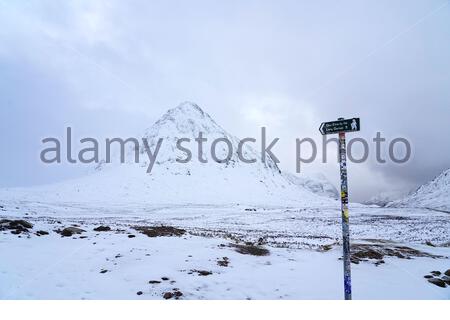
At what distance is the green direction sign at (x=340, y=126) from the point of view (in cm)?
731

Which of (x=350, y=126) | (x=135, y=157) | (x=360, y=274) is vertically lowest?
(x=360, y=274)

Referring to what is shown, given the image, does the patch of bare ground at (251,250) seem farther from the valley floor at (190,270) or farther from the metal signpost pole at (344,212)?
the metal signpost pole at (344,212)

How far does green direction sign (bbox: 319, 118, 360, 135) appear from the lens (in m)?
7.31

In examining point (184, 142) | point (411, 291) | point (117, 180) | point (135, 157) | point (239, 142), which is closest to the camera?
point (411, 291)

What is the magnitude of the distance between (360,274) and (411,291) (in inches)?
89.0

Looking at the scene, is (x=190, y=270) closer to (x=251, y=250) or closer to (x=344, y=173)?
(x=251, y=250)

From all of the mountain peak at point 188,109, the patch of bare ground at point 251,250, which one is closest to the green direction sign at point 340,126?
the patch of bare ground at point 251,250

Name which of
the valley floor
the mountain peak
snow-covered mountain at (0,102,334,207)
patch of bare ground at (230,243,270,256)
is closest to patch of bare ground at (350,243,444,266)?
the valley floor

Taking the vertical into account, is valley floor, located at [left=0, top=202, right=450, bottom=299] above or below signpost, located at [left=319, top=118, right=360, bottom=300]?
below

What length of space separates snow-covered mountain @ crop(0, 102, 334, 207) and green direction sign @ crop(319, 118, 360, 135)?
87.8m

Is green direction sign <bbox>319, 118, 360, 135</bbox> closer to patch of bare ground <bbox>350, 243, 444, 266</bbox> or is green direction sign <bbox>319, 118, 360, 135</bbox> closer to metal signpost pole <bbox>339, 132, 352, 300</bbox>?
metal signpost pole <bbox>339, 132, 352, 300</bbox>

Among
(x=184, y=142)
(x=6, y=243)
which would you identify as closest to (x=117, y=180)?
(x=184, y=142)
